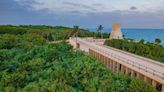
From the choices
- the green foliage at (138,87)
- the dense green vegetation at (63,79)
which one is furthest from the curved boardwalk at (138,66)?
the green foliage at (138,87)

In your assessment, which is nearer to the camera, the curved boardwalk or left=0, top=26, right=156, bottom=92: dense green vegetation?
left=0, top=26, right=156, bottom=92: dense green vegetation

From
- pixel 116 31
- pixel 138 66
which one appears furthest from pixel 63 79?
pixel 116 31

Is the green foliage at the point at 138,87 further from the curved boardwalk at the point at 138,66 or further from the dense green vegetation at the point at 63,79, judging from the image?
the curved boardwalk at the point at 138,66

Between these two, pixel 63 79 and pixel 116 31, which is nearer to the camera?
pixel 63 79

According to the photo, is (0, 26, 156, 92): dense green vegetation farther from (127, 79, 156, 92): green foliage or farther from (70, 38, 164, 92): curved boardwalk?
(70, 38, 164, 92): curved boardwalk

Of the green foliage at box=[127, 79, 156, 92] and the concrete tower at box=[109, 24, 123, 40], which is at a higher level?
the concrete tower at box=[109, 24, 123, 40]

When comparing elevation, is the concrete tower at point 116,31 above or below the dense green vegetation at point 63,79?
above

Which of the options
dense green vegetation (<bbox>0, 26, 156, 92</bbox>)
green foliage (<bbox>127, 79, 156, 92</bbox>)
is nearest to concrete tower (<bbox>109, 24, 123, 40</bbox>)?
dense green vegetation (<bbox>0, 26, 156, 92</bbox>)

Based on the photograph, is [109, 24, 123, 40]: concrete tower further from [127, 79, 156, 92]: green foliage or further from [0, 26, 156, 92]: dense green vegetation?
[127, 79, 156, 92]: green foliage

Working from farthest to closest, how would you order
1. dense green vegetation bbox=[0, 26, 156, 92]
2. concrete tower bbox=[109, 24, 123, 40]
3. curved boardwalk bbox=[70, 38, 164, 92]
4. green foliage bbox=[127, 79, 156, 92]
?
concrete tower bbox=[109, 24, 123, 40] → curved boardwalk bbox=[70, 38, 164, 92] → dense green vegetation bbox=[0, 26, 156, 92] → green foliage bbox=[127, 79, 156, 92]

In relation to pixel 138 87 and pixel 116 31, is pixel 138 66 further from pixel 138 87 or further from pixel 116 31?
pixel 116 31

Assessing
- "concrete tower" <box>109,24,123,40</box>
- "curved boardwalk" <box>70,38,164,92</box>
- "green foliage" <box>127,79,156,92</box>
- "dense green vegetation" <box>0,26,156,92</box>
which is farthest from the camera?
"concrete tower" <box>109,24,123,40</box>
